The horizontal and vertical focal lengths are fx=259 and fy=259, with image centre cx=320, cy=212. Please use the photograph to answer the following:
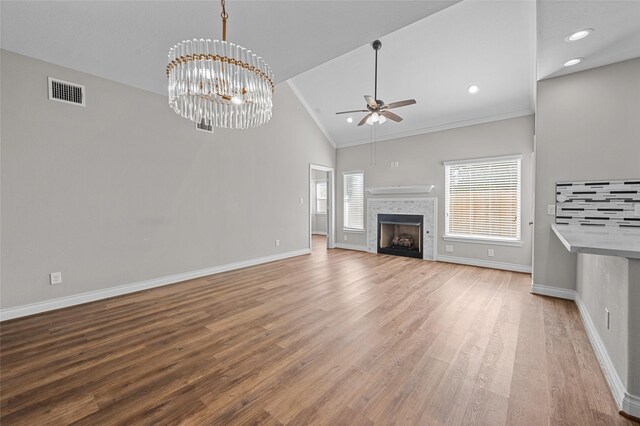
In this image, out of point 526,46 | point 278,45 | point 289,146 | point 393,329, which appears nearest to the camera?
point 393,329

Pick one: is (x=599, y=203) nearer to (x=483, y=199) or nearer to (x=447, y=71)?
(x=483, y=199)

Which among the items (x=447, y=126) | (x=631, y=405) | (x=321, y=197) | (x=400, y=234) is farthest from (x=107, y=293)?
(x=321, y=197)

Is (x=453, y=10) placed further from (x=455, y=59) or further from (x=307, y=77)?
(x=307, y=77)

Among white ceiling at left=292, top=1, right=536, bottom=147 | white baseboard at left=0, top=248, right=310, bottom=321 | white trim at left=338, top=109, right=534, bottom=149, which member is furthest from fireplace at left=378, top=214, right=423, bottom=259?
white baseboard at left=0, top=248, right=310, bottom=321

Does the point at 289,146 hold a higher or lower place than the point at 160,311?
higher

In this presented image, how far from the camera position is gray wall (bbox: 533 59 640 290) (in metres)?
2.88

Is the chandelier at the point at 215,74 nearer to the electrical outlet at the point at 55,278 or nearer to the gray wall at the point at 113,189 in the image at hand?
the gray wall at the point at 113,189

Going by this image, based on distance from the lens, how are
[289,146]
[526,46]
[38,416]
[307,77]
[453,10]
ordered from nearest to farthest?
[38,416], [453,10], [526,46], [307,77], [289,146]

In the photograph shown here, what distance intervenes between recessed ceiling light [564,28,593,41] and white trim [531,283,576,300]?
113 inches

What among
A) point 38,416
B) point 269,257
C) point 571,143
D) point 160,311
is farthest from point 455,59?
point 38,416

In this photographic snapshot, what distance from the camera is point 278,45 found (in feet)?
9.32

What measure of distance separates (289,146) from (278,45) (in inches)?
124

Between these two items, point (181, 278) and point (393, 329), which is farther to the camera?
point (181, 278)

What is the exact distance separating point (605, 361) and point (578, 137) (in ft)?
8.50
